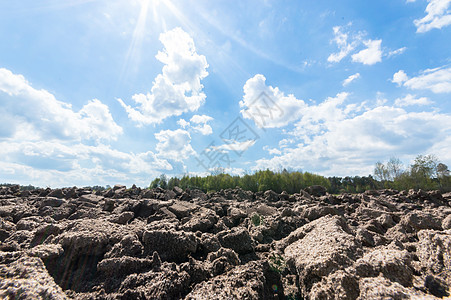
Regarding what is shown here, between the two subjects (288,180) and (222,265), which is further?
(288,180)

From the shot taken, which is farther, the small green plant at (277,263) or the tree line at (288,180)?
the tree line at (288,180)

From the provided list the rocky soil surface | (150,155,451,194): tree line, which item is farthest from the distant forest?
the rocky soil surface

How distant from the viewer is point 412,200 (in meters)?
11.1

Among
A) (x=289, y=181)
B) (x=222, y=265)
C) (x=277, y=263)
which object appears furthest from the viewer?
(x=289, y=181)

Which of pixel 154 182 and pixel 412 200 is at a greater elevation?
pixel 154 182

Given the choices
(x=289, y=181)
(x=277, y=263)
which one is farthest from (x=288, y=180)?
(x=277, y=263)

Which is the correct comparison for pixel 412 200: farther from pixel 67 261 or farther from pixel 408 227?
pixel 67 261

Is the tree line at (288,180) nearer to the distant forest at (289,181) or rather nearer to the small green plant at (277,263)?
the distant forest at (289,181)

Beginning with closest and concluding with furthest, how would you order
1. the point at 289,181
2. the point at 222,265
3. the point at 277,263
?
the point at 222,265 → the point at 277,263 → the point at 289,181

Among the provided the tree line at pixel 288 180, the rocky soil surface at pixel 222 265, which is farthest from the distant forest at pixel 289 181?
the rocky soil surface at pixel 222 265

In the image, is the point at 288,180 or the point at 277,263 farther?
the point at 288,180

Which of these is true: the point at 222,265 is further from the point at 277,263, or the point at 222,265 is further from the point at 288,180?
the point at 288,180

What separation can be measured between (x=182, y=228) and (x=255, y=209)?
4.00 metres

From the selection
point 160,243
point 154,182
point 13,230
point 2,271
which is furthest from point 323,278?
point 154,182
